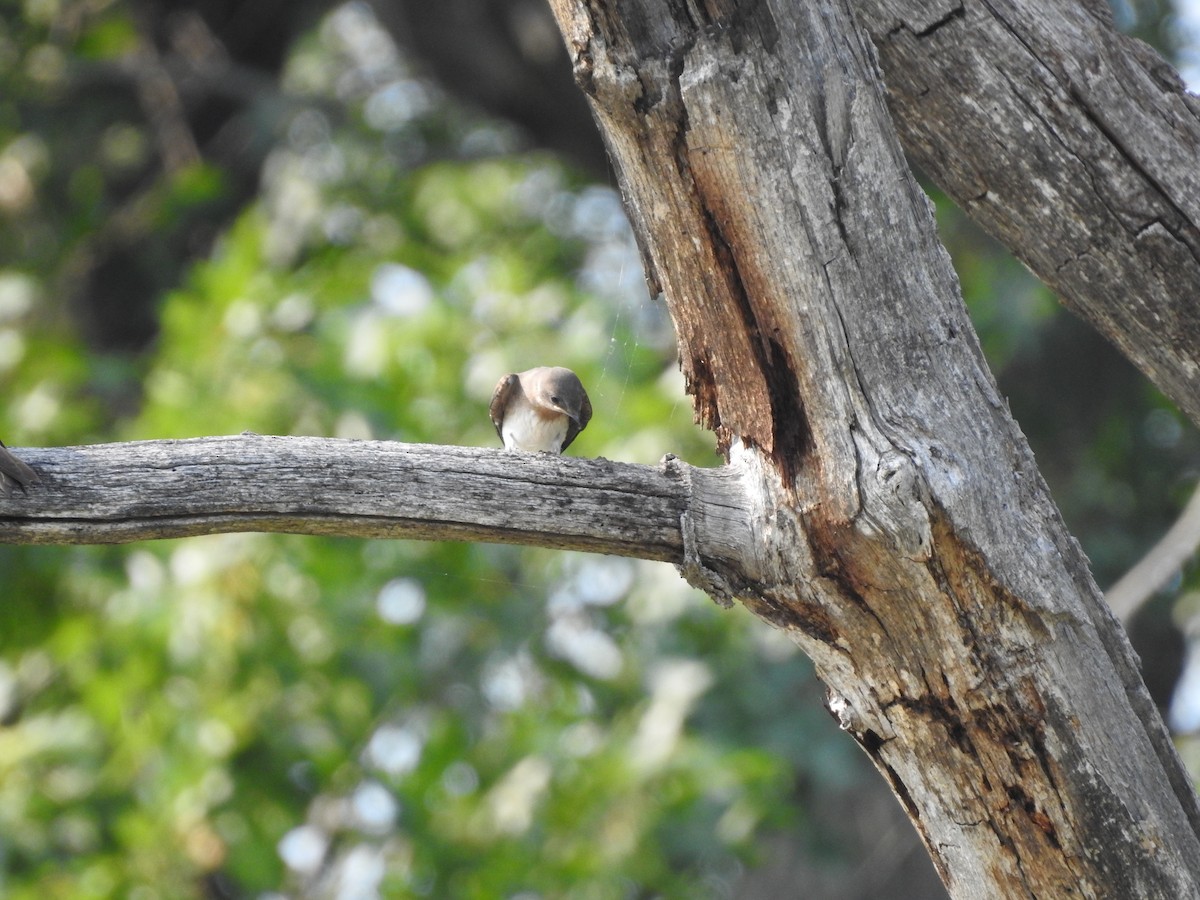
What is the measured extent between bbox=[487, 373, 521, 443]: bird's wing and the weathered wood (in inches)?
71.7

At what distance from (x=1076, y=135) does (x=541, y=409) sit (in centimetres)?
193

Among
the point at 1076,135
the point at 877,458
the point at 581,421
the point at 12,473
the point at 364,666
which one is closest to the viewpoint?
the point at 12,473

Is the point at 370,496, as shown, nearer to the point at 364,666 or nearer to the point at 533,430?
the point at 533,430

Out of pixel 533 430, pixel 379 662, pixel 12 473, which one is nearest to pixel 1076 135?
pixel 533 430

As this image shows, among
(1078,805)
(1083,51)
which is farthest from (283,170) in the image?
(1078,805)

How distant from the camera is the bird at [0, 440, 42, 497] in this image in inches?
84.0

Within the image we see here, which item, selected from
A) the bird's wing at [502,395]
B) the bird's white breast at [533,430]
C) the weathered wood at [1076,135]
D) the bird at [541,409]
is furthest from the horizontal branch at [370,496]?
the bird's wing at [502,395]

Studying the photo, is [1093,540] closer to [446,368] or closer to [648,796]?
[648,796]

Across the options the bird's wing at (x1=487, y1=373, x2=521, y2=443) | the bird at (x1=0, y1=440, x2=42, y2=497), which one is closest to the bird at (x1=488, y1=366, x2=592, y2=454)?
the bird's wing at (x1=487, y1=373, x2=521, y2=443)

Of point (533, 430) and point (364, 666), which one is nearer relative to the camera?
point (533, 430)

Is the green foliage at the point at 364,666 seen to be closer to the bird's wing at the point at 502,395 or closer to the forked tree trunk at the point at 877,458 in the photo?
the bird's wing at the point at 502,395

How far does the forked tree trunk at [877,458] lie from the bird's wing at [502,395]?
1.94m

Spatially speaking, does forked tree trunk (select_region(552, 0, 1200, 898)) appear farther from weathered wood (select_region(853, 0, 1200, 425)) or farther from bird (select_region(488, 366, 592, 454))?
bird (select_region(488, 366, 592, 454))

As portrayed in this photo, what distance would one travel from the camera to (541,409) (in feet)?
13.6
